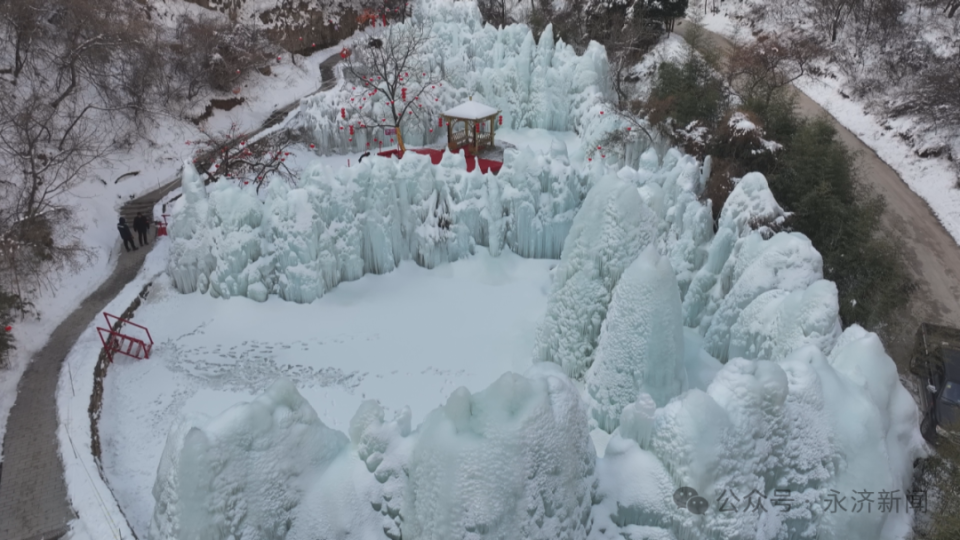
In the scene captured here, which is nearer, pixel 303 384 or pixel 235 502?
pixel 235 502

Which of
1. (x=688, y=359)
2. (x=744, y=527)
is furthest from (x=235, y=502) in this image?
(x=688, y=359)

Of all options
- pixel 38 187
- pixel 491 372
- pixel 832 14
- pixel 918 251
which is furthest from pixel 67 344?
pixel 832 14

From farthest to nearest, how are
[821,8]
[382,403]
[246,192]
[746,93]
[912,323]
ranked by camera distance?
[821,8], [746,93], [912,323], [246,192], [382,403]

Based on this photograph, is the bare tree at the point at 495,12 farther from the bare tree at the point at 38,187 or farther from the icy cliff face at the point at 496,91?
the bare tree at the point at 38,187

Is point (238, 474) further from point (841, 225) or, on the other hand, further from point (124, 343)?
point (841, 225)

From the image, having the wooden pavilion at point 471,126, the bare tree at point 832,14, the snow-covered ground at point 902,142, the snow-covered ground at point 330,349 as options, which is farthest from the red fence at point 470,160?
the bare tree at point 832,14

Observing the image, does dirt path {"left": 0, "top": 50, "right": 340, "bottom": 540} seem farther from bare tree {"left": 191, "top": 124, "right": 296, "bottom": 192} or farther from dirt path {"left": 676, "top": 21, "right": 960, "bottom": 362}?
dirt path {"left": 676, "top": 21, "right": 960, "bottom": 362}

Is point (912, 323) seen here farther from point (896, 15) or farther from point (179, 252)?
point (896, 15)
